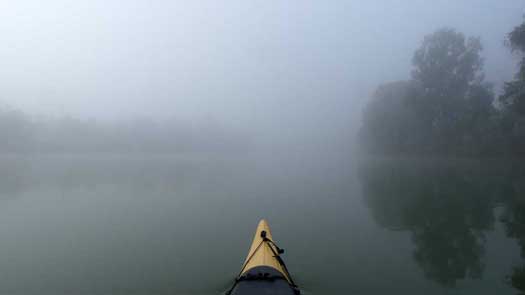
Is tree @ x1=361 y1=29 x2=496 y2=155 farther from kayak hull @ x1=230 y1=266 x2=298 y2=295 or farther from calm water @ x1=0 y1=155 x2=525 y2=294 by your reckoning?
kayak hull @ x1=230 y1=266 x2=298 y2=295

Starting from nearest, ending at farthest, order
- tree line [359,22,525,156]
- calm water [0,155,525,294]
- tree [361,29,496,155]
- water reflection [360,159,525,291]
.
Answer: calm water [0,155,525,294], water reflection [360,159,525,291], tree line [359,22,525,156], tree [361,29,496,155]

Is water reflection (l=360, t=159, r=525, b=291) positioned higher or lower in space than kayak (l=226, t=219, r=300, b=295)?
higher

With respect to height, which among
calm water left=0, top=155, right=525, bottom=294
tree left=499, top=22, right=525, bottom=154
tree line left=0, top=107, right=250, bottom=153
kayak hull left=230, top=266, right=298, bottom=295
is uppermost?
tree line left=0, top=107, right=250, bottom=153

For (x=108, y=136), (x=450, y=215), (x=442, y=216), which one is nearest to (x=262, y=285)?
(x=442, y=216)

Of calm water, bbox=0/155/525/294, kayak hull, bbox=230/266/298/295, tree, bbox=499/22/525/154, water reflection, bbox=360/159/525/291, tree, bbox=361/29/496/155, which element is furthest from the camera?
tree, bbox=361/29/496/155

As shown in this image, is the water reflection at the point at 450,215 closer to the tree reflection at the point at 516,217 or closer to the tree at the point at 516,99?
the tree reflection at the point at 516,217

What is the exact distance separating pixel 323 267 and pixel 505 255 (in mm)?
5214

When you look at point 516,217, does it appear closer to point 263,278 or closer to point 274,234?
point 274,234

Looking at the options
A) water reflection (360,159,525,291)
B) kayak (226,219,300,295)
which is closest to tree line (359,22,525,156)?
water reflection (360,159,525,291)

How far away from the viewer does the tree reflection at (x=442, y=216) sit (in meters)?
8.65

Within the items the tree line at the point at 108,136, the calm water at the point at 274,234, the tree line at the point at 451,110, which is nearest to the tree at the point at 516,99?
the tree line at the point at 451,110

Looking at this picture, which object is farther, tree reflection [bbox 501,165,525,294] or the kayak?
tree reflection [bbox 501,165,525,294]

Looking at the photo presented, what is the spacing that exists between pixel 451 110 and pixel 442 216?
3519 centimetres

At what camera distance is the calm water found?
7629 millimetres
